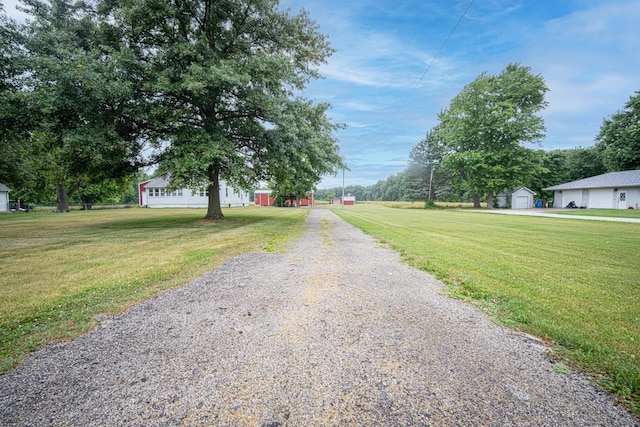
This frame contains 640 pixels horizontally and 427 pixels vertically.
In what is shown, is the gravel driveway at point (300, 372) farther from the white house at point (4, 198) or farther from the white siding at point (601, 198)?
the white house at point (4, 198)

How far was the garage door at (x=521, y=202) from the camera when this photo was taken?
124 feet

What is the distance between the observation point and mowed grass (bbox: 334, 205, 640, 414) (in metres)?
2.35

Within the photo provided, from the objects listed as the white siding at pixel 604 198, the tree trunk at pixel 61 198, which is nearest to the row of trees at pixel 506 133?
the white siding at pixel 604 198

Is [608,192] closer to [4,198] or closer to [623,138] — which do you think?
[623,138]

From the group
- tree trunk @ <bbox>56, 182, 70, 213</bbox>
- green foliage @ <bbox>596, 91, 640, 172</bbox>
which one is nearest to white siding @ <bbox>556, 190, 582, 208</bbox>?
green foliage @ <bbox>596, 91, 640, 172</bbox>

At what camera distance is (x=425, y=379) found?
6.73 ft

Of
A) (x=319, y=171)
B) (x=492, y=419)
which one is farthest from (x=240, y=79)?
(x=492, y=419)

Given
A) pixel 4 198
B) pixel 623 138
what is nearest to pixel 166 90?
pixel 4 198

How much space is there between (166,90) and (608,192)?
139ft

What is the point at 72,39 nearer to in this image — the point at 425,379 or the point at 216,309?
the point at 216,309

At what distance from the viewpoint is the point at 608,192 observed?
29.1m

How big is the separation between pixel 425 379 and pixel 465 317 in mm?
1493

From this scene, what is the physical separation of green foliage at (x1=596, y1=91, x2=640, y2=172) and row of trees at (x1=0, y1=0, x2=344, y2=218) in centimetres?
4269

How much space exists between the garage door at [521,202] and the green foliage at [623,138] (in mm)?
11376
